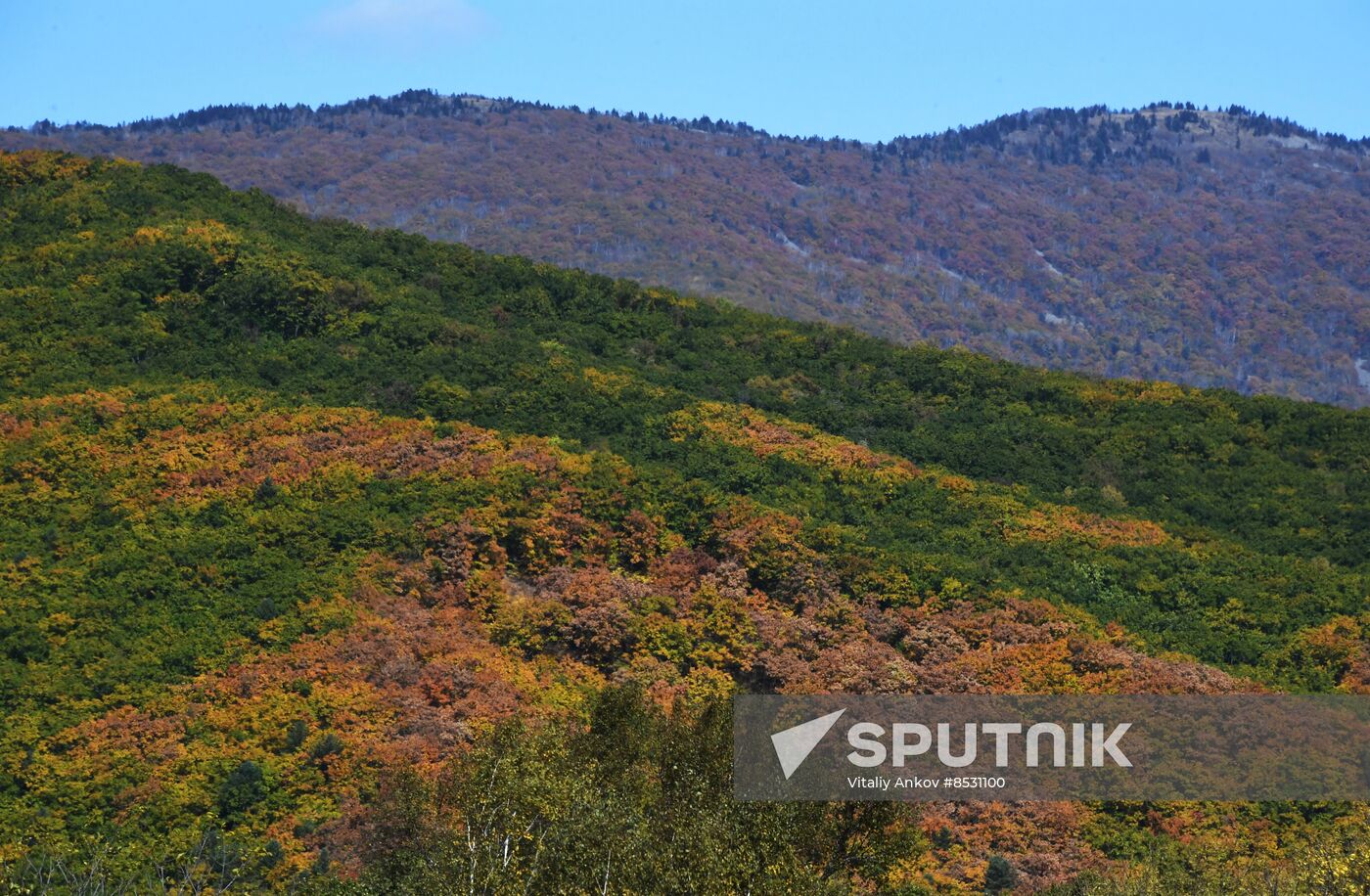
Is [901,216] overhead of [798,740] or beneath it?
overhead

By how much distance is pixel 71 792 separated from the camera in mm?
31125

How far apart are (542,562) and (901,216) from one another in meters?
128

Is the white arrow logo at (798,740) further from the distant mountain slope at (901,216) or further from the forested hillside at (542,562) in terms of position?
the distant mountain slope at (901,216)

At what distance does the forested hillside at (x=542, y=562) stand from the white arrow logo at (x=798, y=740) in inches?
48.3

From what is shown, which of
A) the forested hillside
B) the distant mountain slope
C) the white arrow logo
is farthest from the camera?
the distant mountain slope

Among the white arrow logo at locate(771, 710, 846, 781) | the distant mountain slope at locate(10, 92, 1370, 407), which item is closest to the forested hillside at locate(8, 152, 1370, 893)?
the white arrow logo at locate(771, 710, 846, 781)

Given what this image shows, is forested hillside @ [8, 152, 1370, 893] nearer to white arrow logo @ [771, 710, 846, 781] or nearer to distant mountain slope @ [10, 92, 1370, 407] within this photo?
white arrow logo @ [771, 710, 846, 781]

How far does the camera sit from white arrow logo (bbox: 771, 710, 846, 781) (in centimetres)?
2805

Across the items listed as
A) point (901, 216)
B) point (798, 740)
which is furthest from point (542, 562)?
point (901, 216)

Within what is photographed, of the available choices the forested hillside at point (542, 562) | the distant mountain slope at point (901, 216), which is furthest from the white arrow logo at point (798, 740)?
the distant mountain slope at point (901, 216)

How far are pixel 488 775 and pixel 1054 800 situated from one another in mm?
14249

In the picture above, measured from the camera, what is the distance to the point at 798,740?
96.6 feet

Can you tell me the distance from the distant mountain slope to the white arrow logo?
96243mm

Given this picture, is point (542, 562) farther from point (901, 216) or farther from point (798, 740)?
point (901, 216)
